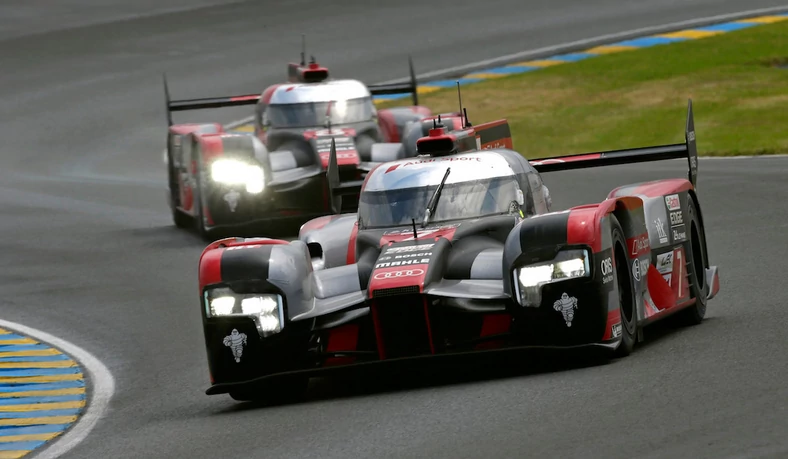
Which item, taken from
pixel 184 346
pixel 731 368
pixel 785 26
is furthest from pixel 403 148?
pixel 785 26

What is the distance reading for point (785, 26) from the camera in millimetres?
34344

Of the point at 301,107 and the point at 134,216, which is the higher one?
the point at 301,107

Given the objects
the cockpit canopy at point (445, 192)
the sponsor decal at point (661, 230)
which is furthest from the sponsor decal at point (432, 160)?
the sponsor decal at point (661, 230)

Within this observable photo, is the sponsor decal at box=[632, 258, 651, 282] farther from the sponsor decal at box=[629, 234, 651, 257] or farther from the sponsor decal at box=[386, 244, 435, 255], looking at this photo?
the sponsor decal at box=[386, 244, 435, 255]

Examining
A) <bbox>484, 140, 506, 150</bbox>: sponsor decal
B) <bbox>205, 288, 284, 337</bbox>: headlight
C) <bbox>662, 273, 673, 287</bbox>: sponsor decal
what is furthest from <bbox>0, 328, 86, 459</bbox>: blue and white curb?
<bbox>484, 140, 506, 150</bbox>: sponsor decal

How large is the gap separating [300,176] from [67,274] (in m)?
3.40

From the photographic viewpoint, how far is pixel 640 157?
11.7 metres

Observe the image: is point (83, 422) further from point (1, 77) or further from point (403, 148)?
point (1, 77)

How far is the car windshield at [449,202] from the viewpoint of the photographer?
10.7 meters

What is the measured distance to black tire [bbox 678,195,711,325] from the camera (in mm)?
10891

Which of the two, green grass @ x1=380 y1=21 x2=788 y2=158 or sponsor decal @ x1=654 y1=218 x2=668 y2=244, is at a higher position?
sponsor decal @ x1=654 y1=218 x2=668 y2=244

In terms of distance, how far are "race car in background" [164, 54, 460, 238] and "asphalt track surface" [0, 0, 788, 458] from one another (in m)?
0.76

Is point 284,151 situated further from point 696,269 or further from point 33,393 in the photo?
point 696,269

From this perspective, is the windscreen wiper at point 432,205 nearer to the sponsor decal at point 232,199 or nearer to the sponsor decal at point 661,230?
the sponsor decal at point 661,230
